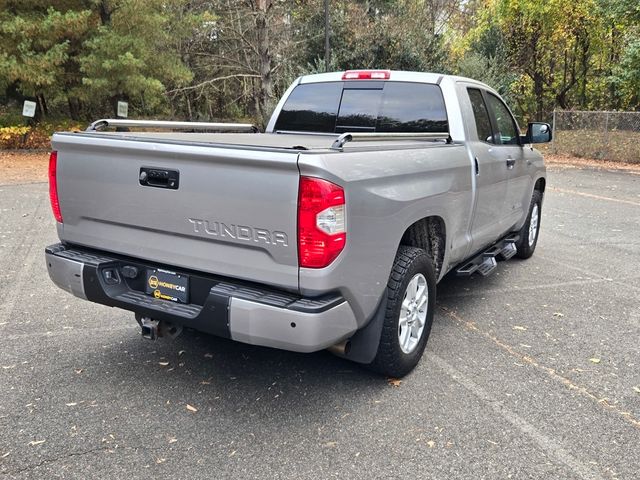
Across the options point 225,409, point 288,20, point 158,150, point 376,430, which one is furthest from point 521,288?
point 288,20

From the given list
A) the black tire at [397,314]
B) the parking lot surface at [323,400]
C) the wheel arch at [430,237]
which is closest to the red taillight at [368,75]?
the wheel arch at [430,237]

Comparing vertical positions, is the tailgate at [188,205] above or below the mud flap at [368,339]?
above

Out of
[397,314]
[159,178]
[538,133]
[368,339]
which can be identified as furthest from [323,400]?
[538,133]

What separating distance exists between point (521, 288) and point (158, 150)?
4045mm

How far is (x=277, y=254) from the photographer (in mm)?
2846

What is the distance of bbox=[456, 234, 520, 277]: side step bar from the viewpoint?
194 inches

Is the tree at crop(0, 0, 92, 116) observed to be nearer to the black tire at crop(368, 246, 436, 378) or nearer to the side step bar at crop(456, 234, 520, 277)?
the side step bar at crop(456, 234, 520, 277)

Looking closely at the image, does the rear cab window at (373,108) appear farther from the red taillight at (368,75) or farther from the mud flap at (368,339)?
the mud flap at (368,339)

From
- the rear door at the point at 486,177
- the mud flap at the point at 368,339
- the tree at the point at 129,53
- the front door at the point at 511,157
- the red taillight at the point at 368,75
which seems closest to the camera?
the mud flap at the point at 368,339

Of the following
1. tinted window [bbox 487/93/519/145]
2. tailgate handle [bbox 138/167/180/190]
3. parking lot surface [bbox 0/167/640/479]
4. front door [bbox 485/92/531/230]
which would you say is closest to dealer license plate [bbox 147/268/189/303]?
tailgate handle [bbox 138/167/180/190]

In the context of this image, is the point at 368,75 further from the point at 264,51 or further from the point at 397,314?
the point at 264,51

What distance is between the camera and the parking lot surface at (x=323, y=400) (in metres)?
2.82

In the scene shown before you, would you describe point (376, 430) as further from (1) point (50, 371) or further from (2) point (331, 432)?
(1) point (50, 371)

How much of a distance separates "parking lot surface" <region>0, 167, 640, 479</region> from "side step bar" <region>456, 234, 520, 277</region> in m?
0.34
